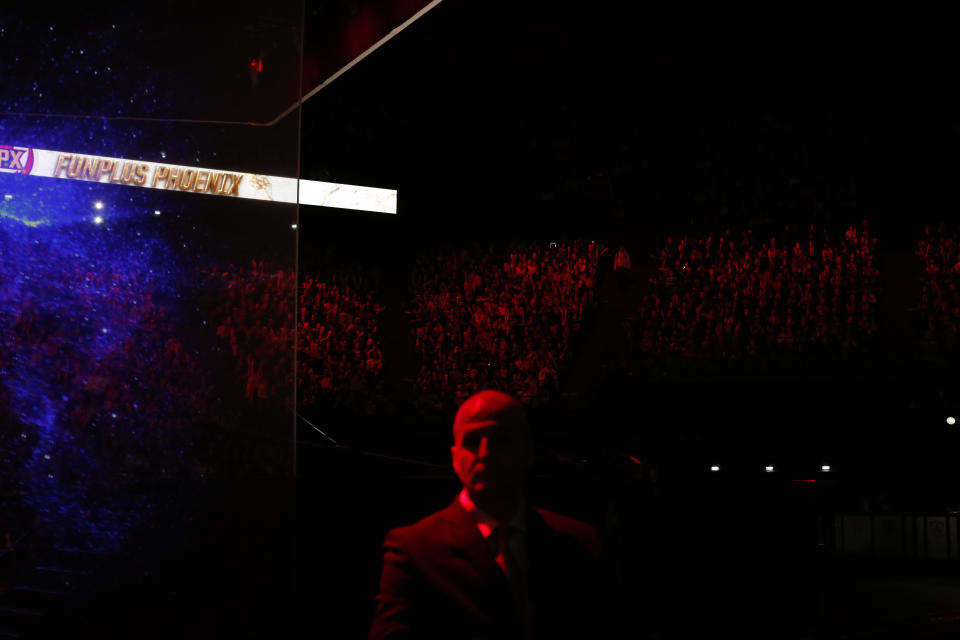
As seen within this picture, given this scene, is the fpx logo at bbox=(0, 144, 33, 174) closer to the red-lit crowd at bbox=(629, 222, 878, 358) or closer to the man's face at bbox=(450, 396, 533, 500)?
the man's face at bbox=(450, 396, 533, 500)

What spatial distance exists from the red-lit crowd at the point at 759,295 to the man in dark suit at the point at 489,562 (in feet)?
21.9

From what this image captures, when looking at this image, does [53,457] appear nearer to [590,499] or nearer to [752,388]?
[590,499]

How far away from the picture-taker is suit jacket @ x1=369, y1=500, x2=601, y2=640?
1076 millimetres

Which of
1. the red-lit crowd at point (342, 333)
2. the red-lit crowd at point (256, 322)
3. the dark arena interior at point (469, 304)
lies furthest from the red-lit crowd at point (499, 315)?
the red-lit crowd at point (256, 322)

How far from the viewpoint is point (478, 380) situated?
26.7 feet

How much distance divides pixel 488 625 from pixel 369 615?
1.83 metres

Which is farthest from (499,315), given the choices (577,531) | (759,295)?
(577,531)

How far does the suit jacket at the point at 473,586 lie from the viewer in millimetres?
1076

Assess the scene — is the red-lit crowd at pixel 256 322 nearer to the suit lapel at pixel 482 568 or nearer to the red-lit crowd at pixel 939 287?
the suit lapel at pixel 482 568

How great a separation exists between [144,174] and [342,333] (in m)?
6.61

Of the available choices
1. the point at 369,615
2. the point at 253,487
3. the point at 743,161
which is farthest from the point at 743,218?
the point at 253,487

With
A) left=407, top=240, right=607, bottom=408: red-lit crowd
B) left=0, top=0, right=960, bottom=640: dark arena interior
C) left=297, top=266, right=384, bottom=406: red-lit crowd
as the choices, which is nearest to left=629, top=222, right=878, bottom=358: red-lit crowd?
left=0, top=0, right=960, bottom=640: dark arena interior

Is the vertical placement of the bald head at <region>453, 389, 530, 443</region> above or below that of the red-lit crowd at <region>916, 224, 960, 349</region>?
below

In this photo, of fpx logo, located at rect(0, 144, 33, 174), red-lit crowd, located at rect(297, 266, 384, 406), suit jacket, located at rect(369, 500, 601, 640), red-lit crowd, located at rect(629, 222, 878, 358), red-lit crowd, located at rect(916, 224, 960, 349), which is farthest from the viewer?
red-lit crowd, located at rect(297, 266, 384, 406)
